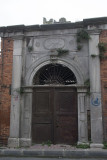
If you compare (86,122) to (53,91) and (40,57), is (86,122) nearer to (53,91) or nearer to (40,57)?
(53,91)

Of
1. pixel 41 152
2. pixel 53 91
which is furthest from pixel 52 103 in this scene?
pixel 41 152

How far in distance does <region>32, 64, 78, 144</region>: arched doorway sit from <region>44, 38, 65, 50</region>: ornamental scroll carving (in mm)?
757

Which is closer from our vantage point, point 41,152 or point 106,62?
point 41,152

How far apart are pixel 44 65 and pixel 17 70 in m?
1.10

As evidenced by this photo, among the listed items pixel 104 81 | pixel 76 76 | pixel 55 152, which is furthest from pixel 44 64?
pixel 55 152

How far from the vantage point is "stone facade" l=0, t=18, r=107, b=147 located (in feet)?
18.9

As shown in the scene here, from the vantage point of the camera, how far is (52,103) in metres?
6.19

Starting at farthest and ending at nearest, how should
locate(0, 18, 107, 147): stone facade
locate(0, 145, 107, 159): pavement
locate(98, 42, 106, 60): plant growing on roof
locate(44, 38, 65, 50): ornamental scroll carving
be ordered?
A: locate(44, 38, 65, 50): ornamental scroll carving
locate(98, 42, 106, 60): plant growing on roof
locate(0, 18, 107, 147): stone facade
locate(0, 145, 107, 159): pavement

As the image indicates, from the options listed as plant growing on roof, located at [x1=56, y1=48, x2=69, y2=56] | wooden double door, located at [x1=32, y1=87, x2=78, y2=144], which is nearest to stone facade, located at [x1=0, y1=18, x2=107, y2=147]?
plant growing on roof, located at [x1=56, y1=48, x2=69, y2=56]

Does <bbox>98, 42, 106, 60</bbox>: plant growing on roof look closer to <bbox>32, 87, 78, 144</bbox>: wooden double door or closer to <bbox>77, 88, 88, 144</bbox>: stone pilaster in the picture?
<bbox>77, 88, 88, 144</bbox>: stone pilaster

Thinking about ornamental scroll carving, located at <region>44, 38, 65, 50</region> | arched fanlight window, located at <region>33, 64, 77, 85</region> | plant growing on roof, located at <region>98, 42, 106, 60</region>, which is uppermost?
ornamental scroll carving, located at <region>44, 38, 65, 50</region>

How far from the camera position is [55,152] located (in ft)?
17.3

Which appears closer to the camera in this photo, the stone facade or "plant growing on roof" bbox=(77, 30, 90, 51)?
the stone facade

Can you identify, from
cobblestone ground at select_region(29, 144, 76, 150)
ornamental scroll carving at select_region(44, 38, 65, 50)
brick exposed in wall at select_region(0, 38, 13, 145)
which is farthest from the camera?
ornamental scroll carving at select_region(44, 38, 65, 50)
